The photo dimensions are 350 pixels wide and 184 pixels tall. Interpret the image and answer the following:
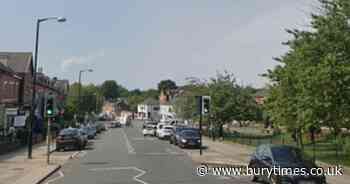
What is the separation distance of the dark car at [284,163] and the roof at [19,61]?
5539cm

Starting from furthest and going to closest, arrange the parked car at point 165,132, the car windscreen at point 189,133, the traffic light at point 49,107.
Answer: the parked car at point 165,132, the car windscreen at point 189,133, the traffic light at point 49,107

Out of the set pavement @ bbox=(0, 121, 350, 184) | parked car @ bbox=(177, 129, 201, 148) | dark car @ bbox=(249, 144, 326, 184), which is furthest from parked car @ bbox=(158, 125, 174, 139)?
dark car @ bbox=(249, 144, 326, 184)

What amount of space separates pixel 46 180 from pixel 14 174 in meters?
2.08

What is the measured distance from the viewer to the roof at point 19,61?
71.2m

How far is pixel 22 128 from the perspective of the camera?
150 ft

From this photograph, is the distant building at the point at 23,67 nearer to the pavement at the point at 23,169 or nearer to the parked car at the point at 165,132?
the parked car at the point at 165,132

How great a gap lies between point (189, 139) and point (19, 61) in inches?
1454

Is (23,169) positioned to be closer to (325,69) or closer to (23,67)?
(325,69)

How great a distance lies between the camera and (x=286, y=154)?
1928 centimetres

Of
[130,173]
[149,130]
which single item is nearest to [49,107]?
[130,173]

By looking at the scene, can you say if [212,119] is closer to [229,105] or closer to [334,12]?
[229,105]

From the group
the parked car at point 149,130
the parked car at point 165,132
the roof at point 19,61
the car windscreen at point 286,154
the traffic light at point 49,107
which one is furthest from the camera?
the roof at point 19,61

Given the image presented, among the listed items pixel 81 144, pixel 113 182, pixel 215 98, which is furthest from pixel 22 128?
pixel 113 182

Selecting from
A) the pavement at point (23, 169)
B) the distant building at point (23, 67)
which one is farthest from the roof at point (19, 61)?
the pavement at point (23, 169)
